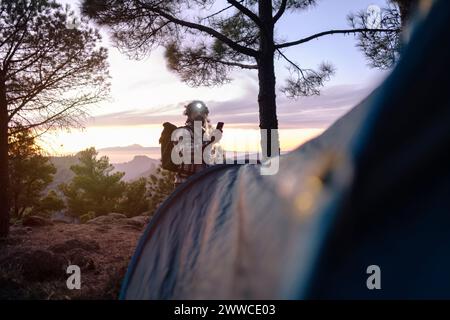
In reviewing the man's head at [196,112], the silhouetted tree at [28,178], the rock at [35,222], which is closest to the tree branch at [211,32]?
the man's head at [196,112]

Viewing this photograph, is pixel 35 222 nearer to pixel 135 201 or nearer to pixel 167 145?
pixel 167 145

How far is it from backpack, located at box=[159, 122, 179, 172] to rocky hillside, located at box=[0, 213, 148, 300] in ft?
4.93

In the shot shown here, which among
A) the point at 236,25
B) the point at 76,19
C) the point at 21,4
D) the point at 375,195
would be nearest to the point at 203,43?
the point at 236,25

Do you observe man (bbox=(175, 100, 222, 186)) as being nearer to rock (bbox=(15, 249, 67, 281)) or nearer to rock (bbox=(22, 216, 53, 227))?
rock (bbox=(15, 249, 67, 281))

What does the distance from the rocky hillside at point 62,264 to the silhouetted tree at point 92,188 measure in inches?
874

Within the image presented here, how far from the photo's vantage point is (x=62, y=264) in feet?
19.5

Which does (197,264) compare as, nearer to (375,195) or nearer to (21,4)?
(375,195)

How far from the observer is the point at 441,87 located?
1.24 m

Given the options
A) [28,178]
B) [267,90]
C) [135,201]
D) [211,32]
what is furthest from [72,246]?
[135,201]

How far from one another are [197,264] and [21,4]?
9.22 m

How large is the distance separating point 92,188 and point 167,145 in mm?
28491

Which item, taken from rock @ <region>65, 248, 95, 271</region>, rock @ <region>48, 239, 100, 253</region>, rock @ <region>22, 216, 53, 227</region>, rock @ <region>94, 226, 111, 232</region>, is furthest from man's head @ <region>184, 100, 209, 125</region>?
rock @ <region>22, 216, 53, 227</region>

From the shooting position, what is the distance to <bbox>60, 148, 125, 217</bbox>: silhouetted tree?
32.3 meters
